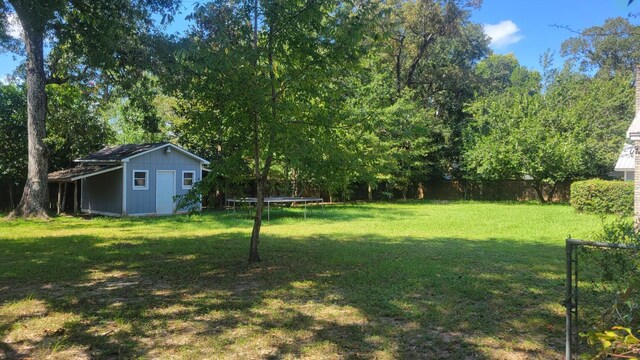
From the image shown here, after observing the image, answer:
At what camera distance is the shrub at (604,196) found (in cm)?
1744

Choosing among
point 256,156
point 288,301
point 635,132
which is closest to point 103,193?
point 256,156

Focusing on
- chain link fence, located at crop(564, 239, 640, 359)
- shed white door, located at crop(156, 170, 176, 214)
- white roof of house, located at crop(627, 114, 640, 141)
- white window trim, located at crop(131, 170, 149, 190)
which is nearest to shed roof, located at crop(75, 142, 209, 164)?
white window trim, located at crop(131, 170, 149, 190)

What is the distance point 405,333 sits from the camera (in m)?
4.08

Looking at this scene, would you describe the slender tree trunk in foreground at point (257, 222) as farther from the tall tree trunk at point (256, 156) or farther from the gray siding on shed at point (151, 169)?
the gray siding on shed at point (151, 169)

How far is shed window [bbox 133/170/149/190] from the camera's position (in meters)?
18.5

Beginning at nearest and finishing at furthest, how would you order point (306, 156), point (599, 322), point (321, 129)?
point (599, 322) < point (306, 156) < point (321, 129)

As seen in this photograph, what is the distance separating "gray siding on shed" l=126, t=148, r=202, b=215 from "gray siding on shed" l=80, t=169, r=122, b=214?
51cm

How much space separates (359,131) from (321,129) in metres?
0.63

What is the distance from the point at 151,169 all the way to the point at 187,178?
6.28ft

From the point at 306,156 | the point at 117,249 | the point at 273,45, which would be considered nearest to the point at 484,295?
the point at 306,156

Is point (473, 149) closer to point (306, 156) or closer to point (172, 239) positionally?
point (172, 239)

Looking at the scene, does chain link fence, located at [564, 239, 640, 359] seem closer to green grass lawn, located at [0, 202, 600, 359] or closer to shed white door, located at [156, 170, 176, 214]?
green grass lawn, located at [0, 202, 600, 359]

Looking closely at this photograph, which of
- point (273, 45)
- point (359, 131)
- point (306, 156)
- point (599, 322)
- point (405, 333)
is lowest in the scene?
point (405, 333)

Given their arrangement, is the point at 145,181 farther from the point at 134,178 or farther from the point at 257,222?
the point at 257,222
